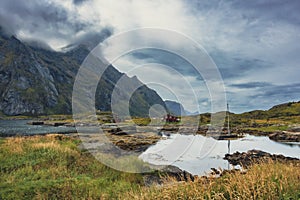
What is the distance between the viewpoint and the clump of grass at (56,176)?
1381 cm

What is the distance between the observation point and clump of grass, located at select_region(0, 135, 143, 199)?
13812 mm

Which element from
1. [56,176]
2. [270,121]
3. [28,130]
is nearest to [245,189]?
[56,176]

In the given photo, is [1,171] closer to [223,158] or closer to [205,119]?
[223,158]

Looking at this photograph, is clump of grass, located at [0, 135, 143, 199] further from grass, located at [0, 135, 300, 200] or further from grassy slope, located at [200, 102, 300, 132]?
grassy slope, located at [200, 102, 300, 132]

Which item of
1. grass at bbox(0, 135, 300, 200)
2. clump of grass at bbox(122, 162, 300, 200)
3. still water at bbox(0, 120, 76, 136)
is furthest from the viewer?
still water at bbox(0, 120, 76, 136)

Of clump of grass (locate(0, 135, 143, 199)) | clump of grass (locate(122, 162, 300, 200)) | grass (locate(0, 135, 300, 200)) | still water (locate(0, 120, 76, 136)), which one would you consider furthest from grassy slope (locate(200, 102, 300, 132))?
clump of grass (locate(122, 162, 300, 200))

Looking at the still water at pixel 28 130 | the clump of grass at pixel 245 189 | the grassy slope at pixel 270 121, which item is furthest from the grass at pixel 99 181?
the grassy slope at pixel 270 121

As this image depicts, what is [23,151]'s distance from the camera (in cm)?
2455

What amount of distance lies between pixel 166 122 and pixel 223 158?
95539 millimetres

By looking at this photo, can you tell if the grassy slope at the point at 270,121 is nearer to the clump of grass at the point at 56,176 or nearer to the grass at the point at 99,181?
the clump of grass at the point at 56,176

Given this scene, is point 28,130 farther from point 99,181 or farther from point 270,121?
point 270,121

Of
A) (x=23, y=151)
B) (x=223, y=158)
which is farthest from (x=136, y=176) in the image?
(x=223, y=158)

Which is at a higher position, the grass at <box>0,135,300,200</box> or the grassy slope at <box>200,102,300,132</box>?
the grassy slope at <box>200,102,300,132</box>

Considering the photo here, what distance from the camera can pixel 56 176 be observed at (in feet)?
57.7
